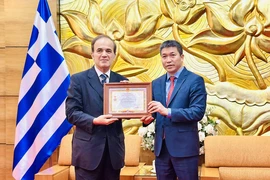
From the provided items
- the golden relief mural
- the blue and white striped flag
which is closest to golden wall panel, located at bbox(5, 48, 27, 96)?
the blue and white striped flag

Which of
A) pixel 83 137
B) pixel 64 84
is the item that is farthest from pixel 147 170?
pixel 83 137

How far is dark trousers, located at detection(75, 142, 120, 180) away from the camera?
2408mm

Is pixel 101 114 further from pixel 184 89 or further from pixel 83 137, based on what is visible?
pixel 184 89

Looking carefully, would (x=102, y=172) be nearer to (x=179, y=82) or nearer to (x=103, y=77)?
(x=103, y=77)

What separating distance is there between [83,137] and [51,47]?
6.75 ft

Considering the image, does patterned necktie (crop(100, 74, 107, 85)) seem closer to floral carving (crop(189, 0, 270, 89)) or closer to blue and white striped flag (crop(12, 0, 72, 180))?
blue and white striped flag (crop(12, 0, 72, 180))

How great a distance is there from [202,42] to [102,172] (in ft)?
7.72

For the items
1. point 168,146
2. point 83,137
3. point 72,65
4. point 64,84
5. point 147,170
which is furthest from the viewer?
point 72,65

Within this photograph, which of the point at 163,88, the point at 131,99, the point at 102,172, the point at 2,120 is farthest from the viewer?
the point at 2,120

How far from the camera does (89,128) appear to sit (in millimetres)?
2383

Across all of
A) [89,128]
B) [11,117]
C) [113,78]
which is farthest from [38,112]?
[89,128]

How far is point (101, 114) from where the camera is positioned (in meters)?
2.47

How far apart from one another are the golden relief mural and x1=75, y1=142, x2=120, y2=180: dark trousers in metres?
2.02

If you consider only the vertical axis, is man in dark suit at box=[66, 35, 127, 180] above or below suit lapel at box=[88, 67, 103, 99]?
below
